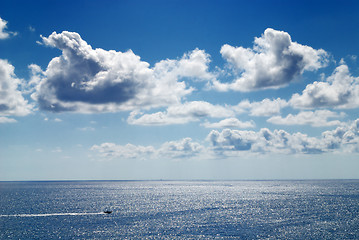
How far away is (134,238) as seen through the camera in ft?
270

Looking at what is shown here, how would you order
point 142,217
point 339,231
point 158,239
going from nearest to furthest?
1. point 158,239
2. point 339,231
3. point 142,217

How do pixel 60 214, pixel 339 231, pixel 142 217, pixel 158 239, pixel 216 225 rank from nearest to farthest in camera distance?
1. pixel 158 239
2. pixel 339 231
3. pixel 216 225
4. pixel 142 217
5. pixel 60 214

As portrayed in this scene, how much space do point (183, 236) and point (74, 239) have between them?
2936cm

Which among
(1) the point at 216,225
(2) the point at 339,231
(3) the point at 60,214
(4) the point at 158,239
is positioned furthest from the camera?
(3) the point at 60,214

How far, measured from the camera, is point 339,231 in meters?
89.2

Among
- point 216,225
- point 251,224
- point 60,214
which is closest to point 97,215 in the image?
point 60,214

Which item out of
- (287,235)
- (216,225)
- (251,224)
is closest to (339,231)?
(287,235)

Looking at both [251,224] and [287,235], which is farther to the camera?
[251,224]

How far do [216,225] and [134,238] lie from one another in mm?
30193

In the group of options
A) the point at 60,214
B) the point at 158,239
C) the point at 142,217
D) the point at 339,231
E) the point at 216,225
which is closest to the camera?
the point at 158,239

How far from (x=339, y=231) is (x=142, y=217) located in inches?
2703

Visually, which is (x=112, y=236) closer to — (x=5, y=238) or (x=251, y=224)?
(x=5, y=238)

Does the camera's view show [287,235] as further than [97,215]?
No

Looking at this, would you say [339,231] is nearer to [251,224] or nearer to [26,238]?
[251,224]
